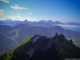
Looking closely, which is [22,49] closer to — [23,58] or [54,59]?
[23,58]

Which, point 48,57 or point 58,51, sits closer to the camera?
point 48,57

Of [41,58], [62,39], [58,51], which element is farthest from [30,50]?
[62,39]

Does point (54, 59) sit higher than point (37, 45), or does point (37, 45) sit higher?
point (37, 45)

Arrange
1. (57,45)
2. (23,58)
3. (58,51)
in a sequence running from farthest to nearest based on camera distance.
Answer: (57,45) → (58,51) → (23,58)

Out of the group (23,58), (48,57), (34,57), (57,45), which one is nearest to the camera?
(23,58)

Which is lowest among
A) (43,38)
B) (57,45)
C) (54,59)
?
(54,59)

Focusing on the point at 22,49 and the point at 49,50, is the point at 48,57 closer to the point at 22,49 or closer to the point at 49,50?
the point at 49,50
